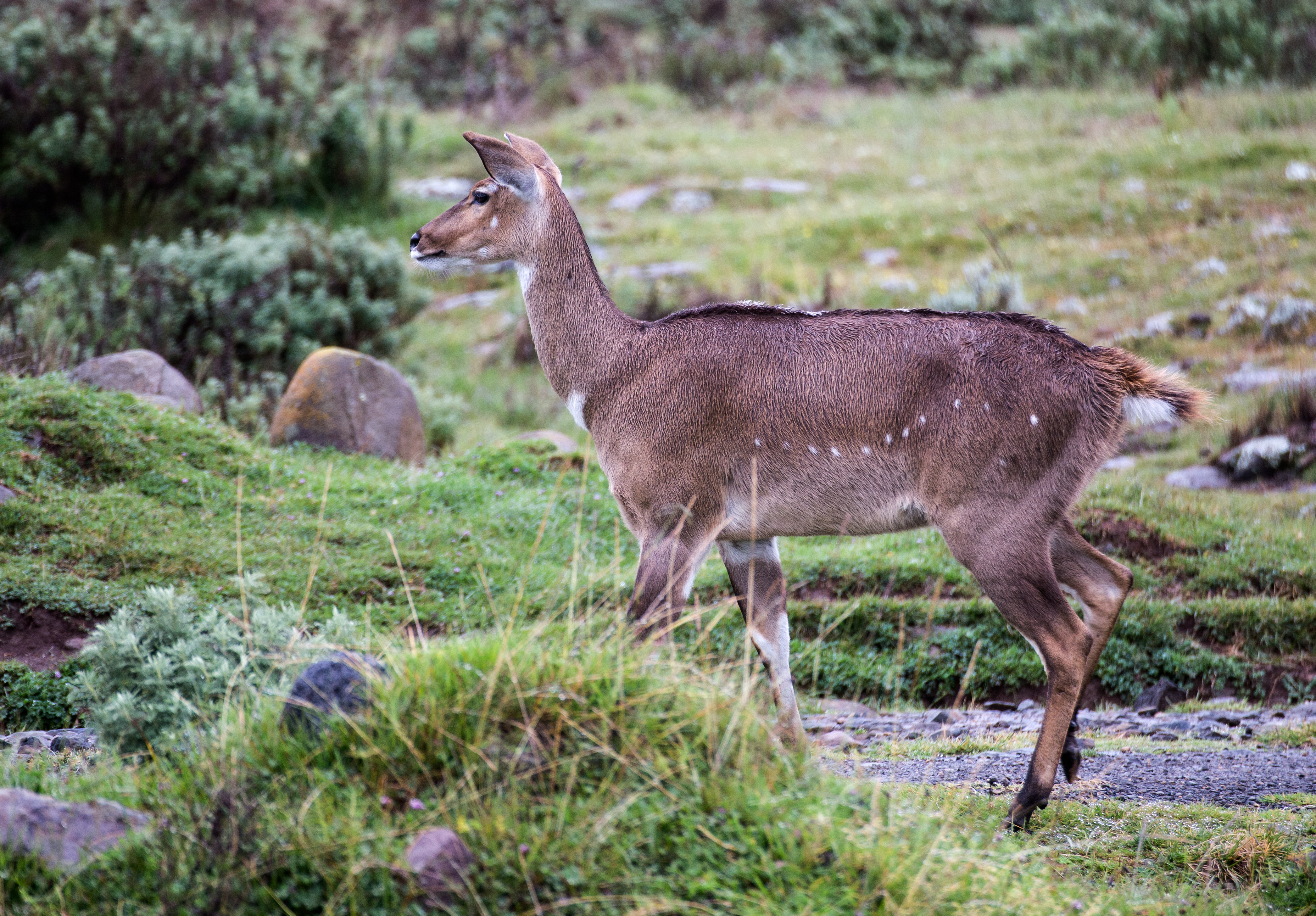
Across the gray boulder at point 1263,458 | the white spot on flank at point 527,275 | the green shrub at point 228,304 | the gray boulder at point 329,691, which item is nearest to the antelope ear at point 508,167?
the white spot on flank at point 527,275

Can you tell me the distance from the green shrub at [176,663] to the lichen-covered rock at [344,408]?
14.8ft

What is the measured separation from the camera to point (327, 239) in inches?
548

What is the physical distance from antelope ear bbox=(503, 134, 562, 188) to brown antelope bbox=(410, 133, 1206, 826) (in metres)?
0.11

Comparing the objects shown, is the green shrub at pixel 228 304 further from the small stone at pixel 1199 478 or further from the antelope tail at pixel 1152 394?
the antelope tail at pixel 1152 394

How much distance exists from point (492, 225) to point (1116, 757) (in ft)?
14.2

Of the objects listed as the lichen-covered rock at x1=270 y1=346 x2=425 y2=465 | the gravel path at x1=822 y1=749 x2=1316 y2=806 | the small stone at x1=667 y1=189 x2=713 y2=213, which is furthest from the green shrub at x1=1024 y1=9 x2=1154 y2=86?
the gravel path at x1=822 y1=749 x2=1316 y2=806

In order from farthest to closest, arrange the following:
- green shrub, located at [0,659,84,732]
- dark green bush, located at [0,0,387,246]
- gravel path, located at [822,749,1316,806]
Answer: dark green bush, located at [0,0,387,246], green shrub, located at [0,659,84,732], gravel path, located at [822,749,1316,806]

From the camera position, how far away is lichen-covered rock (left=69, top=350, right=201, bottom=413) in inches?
416

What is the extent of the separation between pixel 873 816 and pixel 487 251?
12.8ft

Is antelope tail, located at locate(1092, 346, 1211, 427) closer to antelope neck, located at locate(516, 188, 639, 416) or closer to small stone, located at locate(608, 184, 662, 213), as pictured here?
Answer: antelope neck, located at locate(516, 188, 639, 416)

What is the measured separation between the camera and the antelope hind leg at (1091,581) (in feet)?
20.1

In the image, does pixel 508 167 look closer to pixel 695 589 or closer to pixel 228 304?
pixel 695 589

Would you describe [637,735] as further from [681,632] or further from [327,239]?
[327,239]

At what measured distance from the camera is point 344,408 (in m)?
10.8
